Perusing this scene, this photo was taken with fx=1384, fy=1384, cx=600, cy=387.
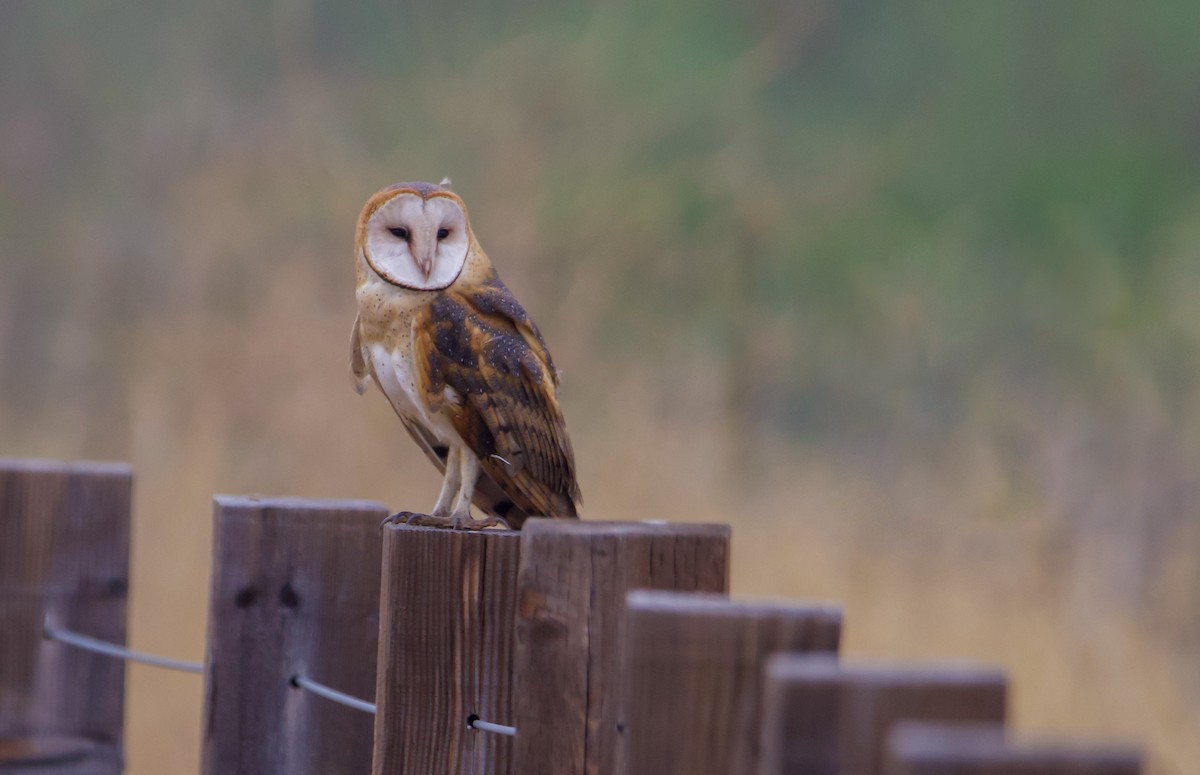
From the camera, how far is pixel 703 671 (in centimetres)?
122

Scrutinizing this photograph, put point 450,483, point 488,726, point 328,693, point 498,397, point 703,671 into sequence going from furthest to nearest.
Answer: point 450,483 < point 498,397 < point 328,693 < point 488,726 < point 703,671

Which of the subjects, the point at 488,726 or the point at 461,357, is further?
the point at 461,357

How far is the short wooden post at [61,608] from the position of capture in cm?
242

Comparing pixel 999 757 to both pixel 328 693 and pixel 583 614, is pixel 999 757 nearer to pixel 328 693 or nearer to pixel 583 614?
pixel 583 614

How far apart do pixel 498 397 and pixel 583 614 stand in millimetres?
1236

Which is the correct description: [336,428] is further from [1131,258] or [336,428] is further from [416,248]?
[1131,258]

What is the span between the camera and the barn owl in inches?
105

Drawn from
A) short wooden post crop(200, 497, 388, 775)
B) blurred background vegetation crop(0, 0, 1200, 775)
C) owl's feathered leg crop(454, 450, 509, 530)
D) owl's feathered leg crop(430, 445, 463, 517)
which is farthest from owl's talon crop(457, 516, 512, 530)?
blurred background vegetation crop(0, 0, 1200, 775)

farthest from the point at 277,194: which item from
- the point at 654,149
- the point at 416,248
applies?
the point at 416,248

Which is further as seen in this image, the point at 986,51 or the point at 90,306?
the point at 986,51

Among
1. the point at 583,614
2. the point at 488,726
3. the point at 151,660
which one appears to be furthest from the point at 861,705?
the point at 151,660

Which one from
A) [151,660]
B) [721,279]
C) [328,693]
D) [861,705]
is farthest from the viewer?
[721,279]

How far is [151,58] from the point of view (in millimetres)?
6684

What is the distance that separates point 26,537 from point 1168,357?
4.36 m
